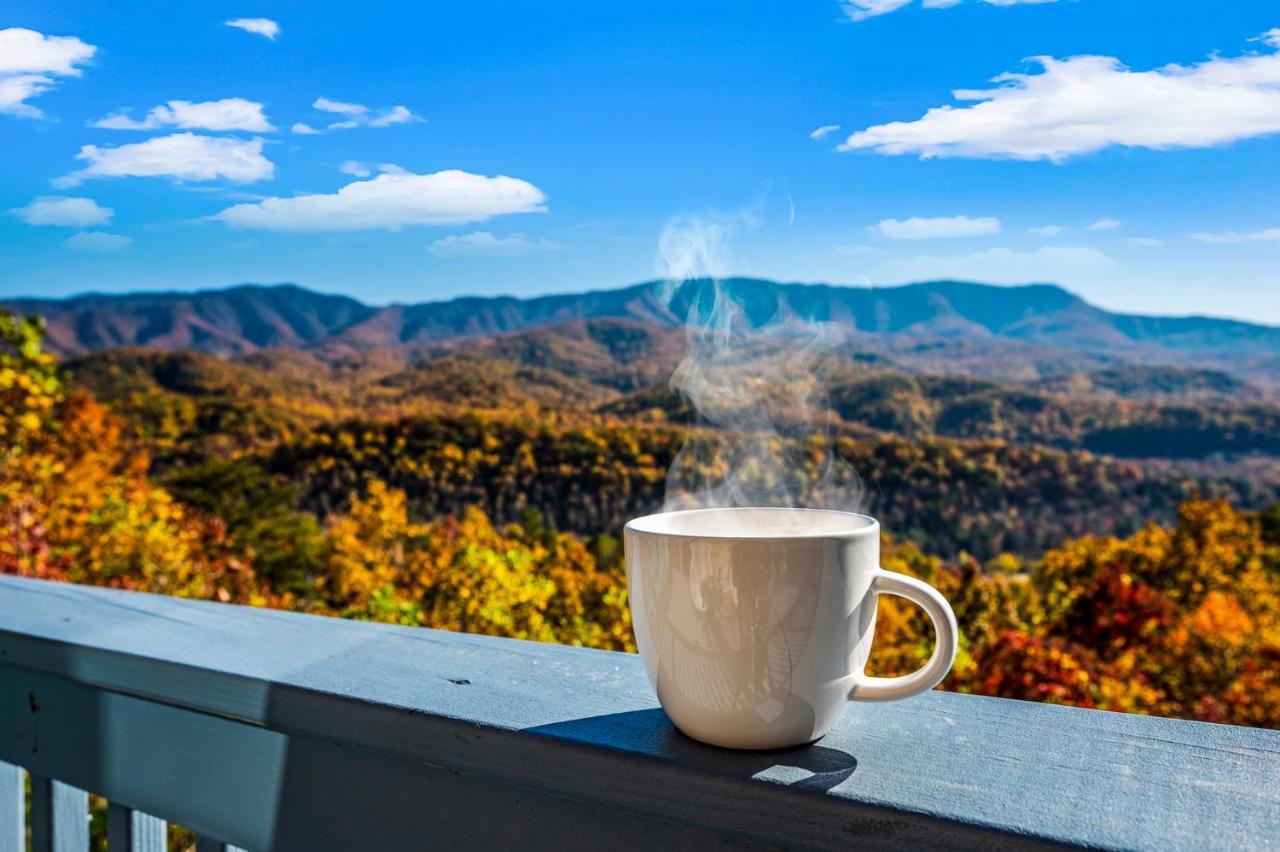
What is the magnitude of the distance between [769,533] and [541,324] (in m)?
20.9

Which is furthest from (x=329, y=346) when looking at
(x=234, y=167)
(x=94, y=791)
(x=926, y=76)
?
(x=94, y=791)

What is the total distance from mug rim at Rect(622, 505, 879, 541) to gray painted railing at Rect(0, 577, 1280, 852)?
0.35 ft

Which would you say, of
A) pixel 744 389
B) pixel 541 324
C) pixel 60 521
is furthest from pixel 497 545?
pixel 541 324

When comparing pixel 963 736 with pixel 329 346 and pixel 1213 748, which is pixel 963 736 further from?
pixel 329 346

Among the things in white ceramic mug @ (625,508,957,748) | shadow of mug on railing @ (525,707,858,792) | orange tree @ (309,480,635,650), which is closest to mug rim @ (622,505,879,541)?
white ceramic mug @ (625,508,957,748)

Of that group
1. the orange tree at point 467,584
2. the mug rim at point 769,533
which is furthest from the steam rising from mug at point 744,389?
the orange tree at point 467,584

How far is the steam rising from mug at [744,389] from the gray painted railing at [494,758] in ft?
0.44

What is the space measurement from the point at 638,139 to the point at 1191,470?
45.1 feet

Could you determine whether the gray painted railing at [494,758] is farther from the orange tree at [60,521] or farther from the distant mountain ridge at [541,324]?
the distant mountain ridge at [541,324]

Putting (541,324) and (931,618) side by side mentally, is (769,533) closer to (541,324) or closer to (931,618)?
(931,618)

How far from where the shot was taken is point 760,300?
24.2 inches

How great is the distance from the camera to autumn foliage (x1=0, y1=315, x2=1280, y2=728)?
381cm

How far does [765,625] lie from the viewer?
0.39 metres

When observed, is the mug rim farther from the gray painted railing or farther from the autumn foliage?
the autumn foliage
